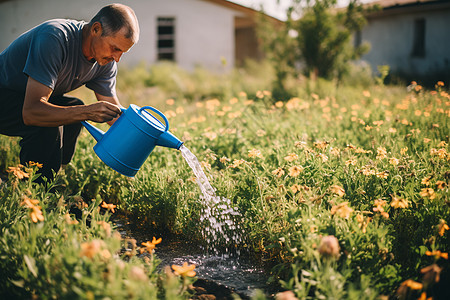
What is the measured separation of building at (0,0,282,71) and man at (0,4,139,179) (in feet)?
33.0

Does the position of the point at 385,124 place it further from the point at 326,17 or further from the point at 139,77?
the point at 139,77

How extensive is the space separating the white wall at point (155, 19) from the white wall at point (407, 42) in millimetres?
5145

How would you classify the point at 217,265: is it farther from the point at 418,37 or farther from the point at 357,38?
the point at 357,38

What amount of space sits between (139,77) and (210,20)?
3644 millimetres

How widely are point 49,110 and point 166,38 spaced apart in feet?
37.6

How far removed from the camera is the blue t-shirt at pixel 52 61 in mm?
2307

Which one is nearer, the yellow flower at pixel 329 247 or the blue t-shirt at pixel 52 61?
the yellow flower at pixel 329 247

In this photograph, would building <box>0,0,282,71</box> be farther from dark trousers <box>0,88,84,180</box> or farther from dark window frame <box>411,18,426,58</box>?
dark trousers <box>0,88,84,180</box>

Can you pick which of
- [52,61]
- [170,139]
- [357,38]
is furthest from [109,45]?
[357,38]

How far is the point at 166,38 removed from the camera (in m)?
13.3

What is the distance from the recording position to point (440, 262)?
2033 mm

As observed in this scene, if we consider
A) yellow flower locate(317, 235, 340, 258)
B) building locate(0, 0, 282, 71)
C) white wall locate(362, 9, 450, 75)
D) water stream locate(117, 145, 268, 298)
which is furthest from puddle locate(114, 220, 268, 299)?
white wall locate(362, 9, 450, 75)

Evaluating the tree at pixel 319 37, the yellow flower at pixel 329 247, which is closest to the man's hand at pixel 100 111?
the yellow flower at pixel 329 247

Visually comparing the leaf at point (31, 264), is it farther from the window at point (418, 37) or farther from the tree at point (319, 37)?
the window at point (418, 37)
